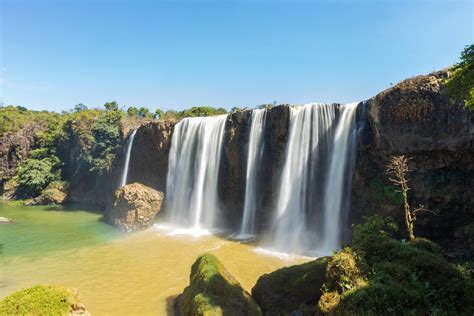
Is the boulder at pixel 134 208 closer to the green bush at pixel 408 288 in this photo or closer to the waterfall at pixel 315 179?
the waterfall at pixel 315 179

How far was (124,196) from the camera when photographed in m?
24.5

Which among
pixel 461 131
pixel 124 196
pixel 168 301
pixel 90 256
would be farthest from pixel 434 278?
pixel 124 196

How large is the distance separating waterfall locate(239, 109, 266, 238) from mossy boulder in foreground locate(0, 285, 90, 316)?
16.2m

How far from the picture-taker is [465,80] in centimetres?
898

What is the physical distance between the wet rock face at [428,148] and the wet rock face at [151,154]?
18.1m

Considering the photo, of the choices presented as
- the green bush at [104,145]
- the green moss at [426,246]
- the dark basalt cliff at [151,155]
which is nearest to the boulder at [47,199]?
the green bush at [104,145]

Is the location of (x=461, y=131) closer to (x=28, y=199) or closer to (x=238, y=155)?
(x=238, y=155)

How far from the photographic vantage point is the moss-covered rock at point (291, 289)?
8789 mm

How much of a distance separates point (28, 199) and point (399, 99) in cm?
3950

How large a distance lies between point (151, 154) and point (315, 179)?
1680cm

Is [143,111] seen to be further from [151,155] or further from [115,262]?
[115,262]

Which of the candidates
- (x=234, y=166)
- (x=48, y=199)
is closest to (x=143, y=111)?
(x=48, y=199)

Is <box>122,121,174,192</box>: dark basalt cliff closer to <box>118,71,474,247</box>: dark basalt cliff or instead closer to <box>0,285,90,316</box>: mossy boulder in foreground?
<box>118,71,474,247</box>: dark basalt cliff

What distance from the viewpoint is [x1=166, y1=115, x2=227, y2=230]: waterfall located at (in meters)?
25.2
